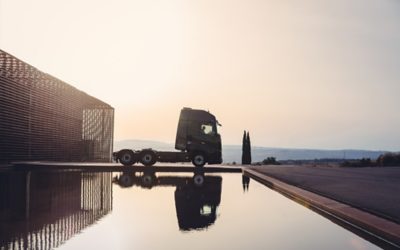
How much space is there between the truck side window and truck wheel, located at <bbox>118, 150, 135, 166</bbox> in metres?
4.39

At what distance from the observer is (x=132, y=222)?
23.4 ft

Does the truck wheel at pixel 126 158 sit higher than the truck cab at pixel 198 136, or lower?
lower

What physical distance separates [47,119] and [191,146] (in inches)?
363

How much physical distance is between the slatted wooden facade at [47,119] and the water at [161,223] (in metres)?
12.5

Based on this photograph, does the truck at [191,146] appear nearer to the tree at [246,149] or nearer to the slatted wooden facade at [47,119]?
the slatted wooden facade at [47,119]

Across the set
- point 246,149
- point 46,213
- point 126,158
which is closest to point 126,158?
point 126,158

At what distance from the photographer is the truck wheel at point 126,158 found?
2597 cm

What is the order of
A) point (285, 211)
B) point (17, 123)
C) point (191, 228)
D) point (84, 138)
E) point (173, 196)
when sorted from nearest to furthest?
1. point (191, 228)
2. point (285, 211)
3. point (173, 196)
4. point (17, 123)
5. point (84, 138)

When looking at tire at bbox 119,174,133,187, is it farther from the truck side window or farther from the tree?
the tree

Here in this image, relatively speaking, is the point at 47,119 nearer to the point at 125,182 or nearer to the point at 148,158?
the point at 148,158

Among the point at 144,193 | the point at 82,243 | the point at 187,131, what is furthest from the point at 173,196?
the point at 187,131

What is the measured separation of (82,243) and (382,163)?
28580 mm

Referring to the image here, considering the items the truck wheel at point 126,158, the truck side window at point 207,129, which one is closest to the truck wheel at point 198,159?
the truck side window at point 207,129

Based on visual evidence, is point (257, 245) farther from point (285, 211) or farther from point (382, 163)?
point (382, 163)
